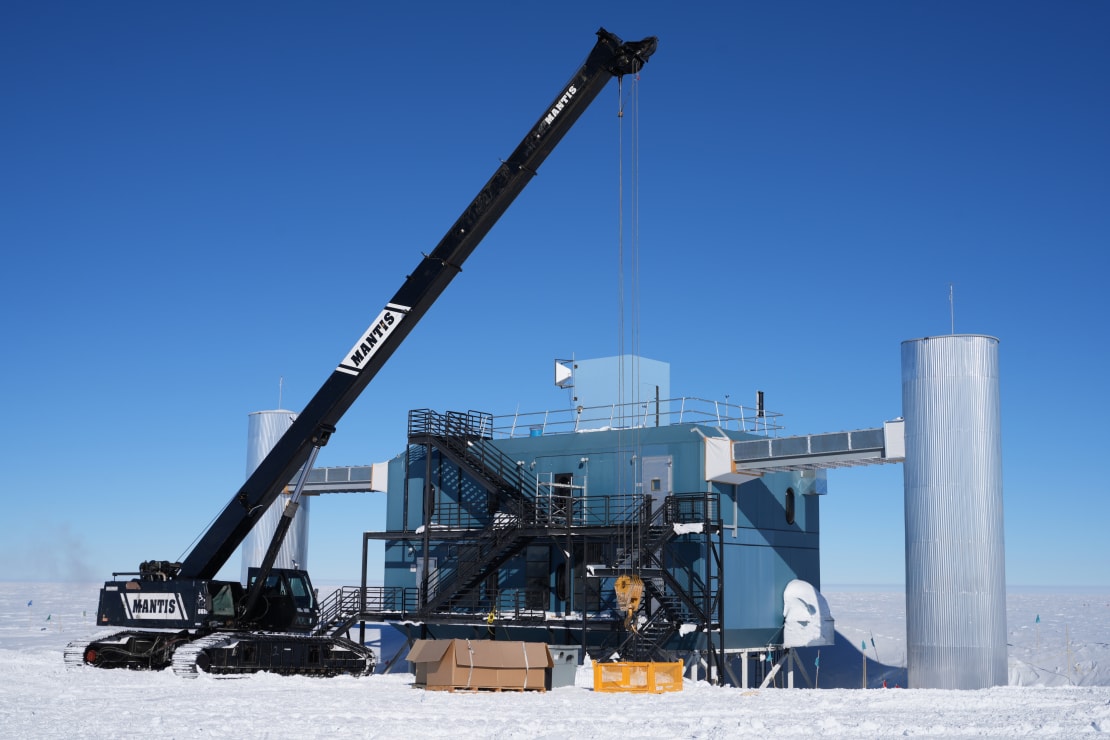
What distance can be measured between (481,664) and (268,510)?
25.8m

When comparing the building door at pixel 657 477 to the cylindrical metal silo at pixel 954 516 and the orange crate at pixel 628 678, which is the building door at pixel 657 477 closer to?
the cylindrical metal silo at pixel 954 516

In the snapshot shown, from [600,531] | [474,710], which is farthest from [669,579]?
[474,710]

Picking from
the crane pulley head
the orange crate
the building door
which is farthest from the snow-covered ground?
the crane pulley head

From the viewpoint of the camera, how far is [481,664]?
26266mm

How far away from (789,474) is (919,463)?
7.75 meters

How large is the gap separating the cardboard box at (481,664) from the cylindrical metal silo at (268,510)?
77.0 feet

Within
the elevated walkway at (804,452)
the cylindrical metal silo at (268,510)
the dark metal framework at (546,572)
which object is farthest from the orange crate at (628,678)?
the cylindrical metal silo at (268,510)

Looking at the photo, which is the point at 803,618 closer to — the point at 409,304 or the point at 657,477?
the point at 657,477

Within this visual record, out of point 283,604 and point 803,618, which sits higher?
point 283,604

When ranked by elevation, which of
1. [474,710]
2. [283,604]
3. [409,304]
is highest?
[409,304]

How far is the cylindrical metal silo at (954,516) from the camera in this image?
108 feet

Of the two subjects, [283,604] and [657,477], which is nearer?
[283,604]

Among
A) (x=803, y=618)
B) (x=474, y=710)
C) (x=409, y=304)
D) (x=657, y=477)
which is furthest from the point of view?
(x=803, y=618)

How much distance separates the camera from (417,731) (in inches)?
701
